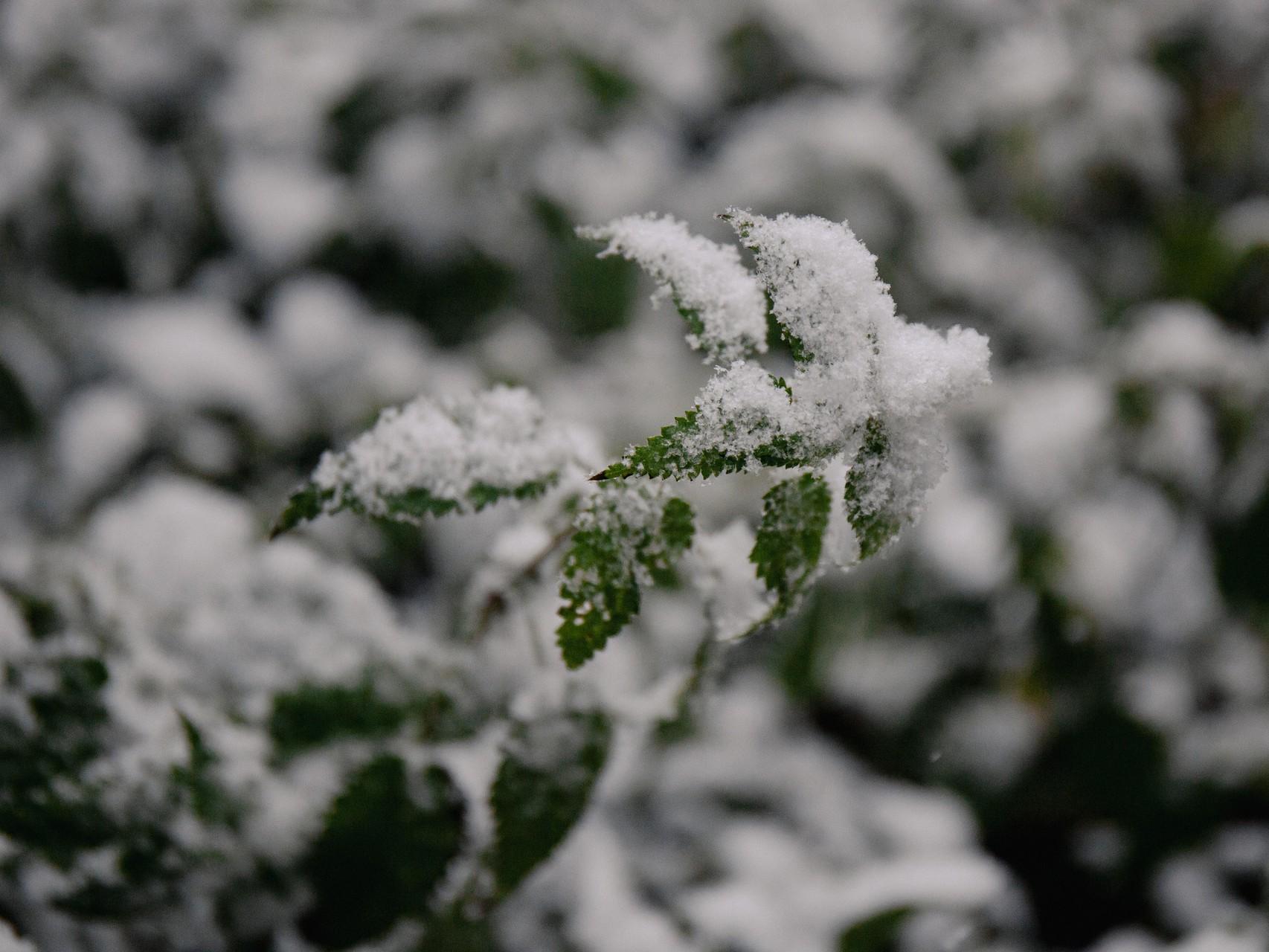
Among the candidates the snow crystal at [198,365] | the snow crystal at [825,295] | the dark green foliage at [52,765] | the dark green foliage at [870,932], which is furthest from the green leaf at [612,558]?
the snow crystal at [198,365]

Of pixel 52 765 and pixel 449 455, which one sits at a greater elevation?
pixel 449 455

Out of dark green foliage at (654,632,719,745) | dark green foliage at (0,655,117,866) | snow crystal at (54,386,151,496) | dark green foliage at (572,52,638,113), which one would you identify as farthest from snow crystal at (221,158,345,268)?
dark green foliage at (654,632,719,745)

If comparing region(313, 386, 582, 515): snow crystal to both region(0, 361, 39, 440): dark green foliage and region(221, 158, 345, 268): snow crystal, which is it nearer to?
region(0, 361, 39, 440): dark green foliage

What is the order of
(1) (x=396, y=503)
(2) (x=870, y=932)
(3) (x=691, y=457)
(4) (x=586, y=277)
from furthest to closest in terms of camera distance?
(4) (x=586, y=277) → (2) (x=870, y=932) → (1) (x=396, y=503) → (3) (x=691, y=457)

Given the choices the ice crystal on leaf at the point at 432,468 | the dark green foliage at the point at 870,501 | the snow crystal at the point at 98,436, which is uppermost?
the snow crystal at the point at 98,436

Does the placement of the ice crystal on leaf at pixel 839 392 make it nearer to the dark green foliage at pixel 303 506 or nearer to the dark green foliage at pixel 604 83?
the dark green foliage at pixel 303 506

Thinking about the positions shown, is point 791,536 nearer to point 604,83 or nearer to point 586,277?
point 586,277

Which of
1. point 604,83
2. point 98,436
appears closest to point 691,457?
point 98,436
